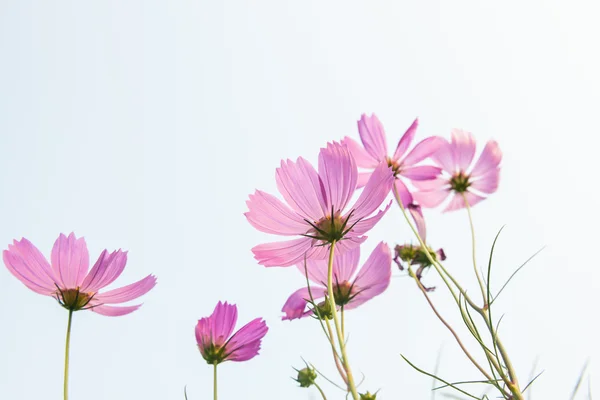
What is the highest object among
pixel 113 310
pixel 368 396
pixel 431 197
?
pixel 431 197

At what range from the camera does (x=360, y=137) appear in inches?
36.8

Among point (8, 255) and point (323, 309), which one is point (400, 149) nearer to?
point (323, 309)

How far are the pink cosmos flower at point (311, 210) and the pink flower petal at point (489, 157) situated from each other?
509 mm

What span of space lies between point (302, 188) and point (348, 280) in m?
0.25

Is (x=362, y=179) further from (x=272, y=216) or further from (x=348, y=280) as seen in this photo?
(x=272, y=216)

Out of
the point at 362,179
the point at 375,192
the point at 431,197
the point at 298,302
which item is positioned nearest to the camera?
the point at 375,192

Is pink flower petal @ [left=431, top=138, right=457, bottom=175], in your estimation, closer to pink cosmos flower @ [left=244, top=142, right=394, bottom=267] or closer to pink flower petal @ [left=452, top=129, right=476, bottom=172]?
pink flower petal @ [left=452, top=129, right=476, bottom=172]

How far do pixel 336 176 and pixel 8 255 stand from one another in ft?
1.29

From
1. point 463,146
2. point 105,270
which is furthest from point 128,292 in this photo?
point 463,146

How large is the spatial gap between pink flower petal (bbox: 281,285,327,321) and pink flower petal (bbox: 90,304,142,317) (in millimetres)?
206

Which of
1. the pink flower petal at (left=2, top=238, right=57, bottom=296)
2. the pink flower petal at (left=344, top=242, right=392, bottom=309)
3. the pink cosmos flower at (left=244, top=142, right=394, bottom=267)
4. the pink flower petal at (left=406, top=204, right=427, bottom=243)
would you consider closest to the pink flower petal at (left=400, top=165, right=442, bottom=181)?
the pink flower petal at (left=406, top=204, right=427, bottom=243)

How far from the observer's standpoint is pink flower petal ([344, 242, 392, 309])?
74 cm

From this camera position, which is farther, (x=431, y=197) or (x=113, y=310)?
(x=431, y=197)

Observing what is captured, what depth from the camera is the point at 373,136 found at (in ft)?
3.13
